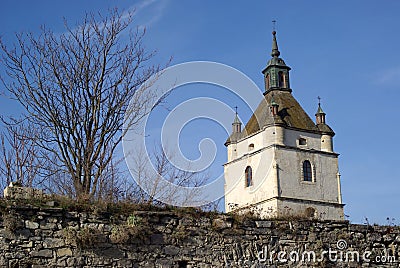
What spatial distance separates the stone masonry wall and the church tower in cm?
3715

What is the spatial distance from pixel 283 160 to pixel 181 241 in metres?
41.5

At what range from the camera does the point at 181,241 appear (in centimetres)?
994

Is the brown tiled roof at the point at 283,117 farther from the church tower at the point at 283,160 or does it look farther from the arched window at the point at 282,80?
the arched window at the point at 282,80

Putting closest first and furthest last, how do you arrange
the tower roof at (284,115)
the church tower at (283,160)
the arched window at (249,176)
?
the church tower at (283,160) → the arched window at (249,176) → the tower roof at (284,115)

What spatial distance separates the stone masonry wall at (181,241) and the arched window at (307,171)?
4084 cm

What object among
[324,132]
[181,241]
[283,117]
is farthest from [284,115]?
[181,241]

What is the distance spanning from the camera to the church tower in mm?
49969

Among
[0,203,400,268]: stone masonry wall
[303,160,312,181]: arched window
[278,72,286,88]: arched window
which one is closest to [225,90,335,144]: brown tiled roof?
[278,72,286,88]: arched window

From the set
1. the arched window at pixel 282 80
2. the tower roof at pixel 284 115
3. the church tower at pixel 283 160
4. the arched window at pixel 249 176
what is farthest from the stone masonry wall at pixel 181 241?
the arched window at pixel 282 80

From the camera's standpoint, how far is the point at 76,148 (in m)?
13.3

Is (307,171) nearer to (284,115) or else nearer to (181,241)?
(284,115)

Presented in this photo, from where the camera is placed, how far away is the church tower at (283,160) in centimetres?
4997

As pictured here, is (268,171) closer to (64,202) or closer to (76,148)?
(76,148)

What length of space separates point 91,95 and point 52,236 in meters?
5.18
